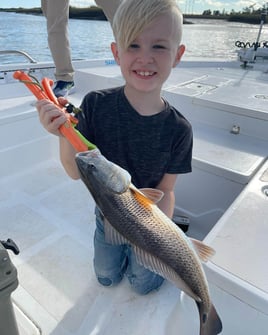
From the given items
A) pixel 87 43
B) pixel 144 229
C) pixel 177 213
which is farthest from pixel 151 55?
pixel 87 43

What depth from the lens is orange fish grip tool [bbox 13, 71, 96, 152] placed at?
3.33ft

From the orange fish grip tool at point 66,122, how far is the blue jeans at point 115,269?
68 cm

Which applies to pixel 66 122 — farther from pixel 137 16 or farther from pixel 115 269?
pixel 115 269

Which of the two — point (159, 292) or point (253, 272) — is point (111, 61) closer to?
point (159, 292)

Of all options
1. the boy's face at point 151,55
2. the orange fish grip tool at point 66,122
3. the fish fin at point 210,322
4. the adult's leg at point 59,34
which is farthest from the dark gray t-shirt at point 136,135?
the adult's leg at point 59,34

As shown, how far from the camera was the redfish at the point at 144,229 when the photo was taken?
0.87 m

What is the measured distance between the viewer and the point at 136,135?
1.47 meters

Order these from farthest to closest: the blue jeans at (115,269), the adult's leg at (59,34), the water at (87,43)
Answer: the water at (87,43) → the adult's leg at (59,34) → the blue jeans at (115,269)

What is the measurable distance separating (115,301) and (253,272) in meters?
0.84

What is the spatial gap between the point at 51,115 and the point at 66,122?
0.06 metres

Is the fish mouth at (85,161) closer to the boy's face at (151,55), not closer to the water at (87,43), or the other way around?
the boy's face at (151,55)

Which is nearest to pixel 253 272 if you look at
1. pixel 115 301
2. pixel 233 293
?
pixel 233 293

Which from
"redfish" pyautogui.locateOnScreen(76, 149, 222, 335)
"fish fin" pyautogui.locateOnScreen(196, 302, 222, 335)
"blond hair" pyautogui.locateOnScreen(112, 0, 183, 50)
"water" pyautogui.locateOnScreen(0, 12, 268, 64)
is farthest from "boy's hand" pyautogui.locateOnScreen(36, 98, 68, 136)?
"water" pyautogui.locateOnScreen(0, 12, 268, 64)

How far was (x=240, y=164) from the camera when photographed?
7.20ft
